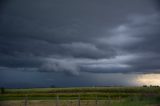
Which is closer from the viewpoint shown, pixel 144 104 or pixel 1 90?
pixel 144 104

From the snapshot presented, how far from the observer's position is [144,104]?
93.7 ft

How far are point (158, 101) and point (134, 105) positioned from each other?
509 cm

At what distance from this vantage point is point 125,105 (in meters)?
28.3

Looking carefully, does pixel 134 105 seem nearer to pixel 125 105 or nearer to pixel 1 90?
pixel 125 105

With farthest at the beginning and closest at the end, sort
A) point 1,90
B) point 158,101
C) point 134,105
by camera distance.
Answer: point 1,90, point 158,101, point 134,105

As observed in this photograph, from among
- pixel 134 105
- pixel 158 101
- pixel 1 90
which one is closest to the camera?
pixel 134 105

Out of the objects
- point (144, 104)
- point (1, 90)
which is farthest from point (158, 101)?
point (1, 90)

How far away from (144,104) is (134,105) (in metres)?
1.27

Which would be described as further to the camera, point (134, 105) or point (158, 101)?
point (158, 101)

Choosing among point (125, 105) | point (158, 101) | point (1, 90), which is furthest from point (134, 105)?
point (1, 90)

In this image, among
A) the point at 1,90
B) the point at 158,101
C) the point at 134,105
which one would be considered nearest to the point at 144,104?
the point at 134,105

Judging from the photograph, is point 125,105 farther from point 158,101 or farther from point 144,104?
point 158,101

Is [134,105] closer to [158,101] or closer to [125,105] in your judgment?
[125,105]

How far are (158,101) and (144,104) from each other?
12.7ft
